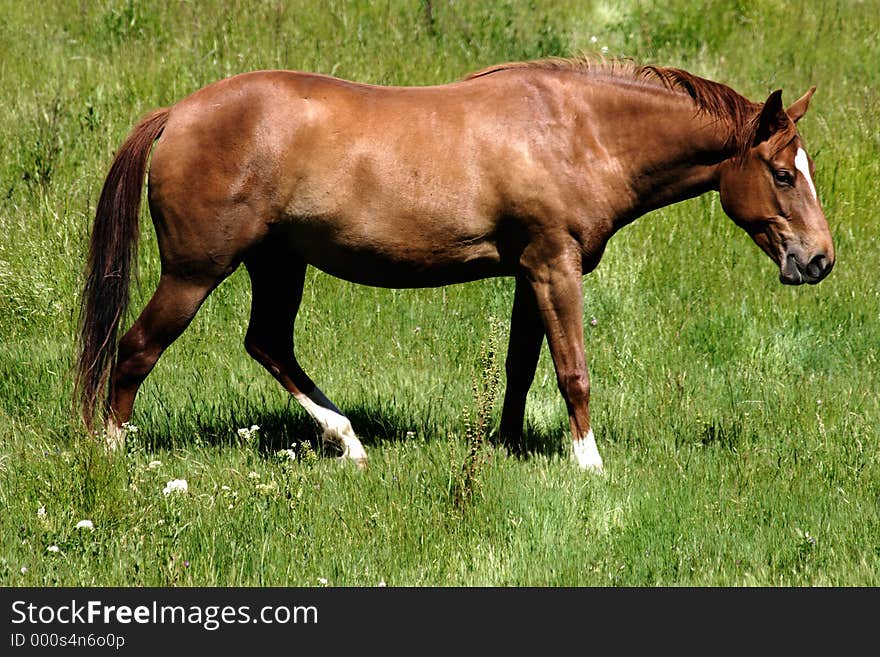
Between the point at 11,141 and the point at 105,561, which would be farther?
the point at 11,141

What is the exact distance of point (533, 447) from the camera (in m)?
6.29

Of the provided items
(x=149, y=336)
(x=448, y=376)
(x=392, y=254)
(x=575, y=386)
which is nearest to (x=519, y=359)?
(x=575, y=386)

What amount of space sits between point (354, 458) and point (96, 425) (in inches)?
51.0

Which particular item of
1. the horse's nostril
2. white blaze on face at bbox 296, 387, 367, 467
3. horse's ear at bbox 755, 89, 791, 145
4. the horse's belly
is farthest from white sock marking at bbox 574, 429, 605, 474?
horse's ear at bbox 755, 89, 791, 145

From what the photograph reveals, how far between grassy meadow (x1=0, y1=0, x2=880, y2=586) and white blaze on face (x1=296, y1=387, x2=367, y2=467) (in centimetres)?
18

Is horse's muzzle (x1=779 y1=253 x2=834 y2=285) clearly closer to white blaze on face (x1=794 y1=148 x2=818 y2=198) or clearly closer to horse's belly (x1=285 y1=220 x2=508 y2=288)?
white blaze on face (x1=794 y1=148 x2=818 y2=198)

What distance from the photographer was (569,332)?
5.68 metres

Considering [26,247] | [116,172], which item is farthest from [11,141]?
[116,172]

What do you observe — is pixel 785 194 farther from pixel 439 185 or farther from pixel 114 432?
pixel 114 432

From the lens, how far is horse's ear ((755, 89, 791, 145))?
5.49 metres

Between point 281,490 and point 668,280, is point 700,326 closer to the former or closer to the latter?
point 668,280

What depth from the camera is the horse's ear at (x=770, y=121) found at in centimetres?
549

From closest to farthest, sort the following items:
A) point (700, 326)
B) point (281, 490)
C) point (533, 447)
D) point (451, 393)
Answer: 1. point (281, 490)
2. point (533, 447)
3. point (451, 393)
4. point (700, 326)

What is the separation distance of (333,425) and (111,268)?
1.39m
